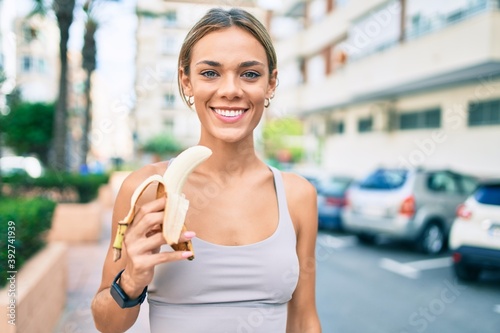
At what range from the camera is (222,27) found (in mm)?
1445

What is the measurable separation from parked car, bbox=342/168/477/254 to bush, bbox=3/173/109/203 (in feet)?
19.6

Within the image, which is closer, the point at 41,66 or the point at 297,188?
the point at 297,188

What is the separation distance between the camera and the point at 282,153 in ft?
107

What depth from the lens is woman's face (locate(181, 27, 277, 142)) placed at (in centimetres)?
143

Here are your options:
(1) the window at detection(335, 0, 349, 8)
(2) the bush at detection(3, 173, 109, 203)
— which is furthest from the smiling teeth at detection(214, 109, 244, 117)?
(1) the window at detection(335, 0, 349, 8)

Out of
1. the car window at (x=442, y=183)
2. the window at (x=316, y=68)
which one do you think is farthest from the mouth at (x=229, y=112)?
the window at (x=316, y=68)

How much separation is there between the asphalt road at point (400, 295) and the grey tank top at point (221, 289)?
3.92 m

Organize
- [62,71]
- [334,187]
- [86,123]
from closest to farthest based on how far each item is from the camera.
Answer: [62,71], [334,187], [86,123]

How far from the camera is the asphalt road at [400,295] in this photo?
5387 millimetres

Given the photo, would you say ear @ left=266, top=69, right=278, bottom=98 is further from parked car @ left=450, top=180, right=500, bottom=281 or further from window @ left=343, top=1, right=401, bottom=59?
window @ left=343, top=1, right=401, bottom=59

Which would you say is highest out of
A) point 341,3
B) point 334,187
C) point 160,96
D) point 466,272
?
point 341,3

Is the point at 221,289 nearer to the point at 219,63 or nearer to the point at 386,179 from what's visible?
the point at 219,63

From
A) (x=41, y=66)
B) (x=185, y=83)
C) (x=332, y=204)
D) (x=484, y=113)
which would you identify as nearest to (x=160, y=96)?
(x=41, y=66)

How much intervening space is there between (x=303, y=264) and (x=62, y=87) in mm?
10399
